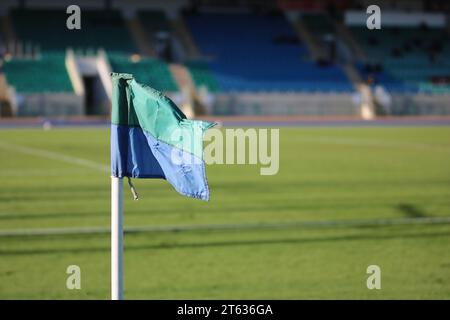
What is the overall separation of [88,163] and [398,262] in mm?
11676

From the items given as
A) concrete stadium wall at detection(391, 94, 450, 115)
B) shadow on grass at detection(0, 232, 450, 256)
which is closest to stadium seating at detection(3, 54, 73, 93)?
concrete stadium wall at detection(391, 94, 450, 115)

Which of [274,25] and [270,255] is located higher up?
[274,25]

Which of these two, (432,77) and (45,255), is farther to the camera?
(432,77)

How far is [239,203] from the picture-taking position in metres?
13.8

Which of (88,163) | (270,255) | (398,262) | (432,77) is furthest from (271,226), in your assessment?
(432,77)

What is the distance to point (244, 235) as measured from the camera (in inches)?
433

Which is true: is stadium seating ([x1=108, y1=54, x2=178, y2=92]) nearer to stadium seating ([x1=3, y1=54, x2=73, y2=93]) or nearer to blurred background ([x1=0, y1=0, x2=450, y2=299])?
blurred background ([x1=0, y1=0, x2=450, y2=299])

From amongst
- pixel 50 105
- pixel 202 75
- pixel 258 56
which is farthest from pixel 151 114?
pixel 258 56

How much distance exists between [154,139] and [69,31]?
4324cm

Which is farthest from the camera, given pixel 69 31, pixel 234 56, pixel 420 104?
pixel 234 56

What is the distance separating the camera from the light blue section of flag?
5.02 meters

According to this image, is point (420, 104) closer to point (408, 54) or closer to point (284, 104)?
point (284, 104)
